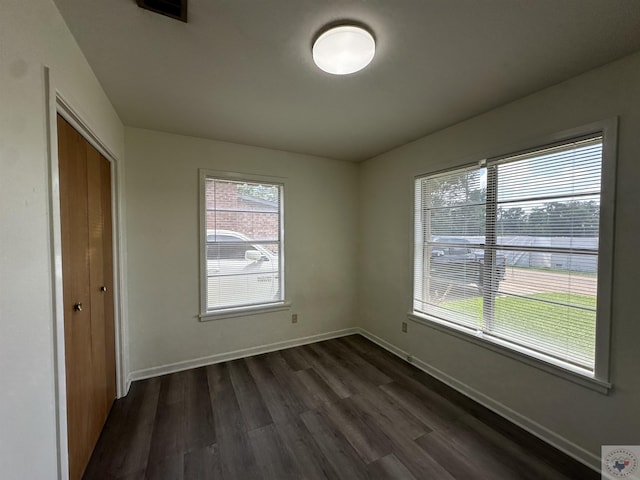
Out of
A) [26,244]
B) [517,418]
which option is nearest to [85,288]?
[26,244]

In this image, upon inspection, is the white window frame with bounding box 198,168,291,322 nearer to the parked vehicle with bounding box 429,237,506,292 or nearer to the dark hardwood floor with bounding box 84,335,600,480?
the dark hardwood floor with bounding box 84,335,600,480

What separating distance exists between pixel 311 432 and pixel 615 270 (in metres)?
2.22

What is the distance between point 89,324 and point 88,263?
1.31 feet

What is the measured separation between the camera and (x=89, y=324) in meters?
1.73

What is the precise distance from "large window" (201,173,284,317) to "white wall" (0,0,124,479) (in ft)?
5.73

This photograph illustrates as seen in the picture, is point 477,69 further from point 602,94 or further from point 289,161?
point 289,161

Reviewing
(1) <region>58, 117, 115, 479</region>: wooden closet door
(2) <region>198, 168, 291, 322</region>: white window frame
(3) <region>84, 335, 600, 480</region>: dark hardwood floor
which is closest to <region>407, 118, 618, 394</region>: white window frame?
(3) <region>84, 335, 600, 480</region>: dark hardwood floor

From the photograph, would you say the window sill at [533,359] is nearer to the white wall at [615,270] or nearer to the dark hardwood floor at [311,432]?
the white wall at [615,270]

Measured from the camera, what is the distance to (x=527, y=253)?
201 centimetres

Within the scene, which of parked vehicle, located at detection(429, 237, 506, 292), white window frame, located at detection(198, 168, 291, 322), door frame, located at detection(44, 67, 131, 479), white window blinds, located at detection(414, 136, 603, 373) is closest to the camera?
door frame, located at detection(44, 67, 131, 479)

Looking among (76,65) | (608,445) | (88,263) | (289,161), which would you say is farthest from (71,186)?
(608,445)

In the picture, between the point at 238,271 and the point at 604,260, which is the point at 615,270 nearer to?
the point at 604,260

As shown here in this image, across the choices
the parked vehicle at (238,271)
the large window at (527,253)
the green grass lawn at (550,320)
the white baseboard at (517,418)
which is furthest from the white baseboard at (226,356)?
the green grass lawn at (550,320)

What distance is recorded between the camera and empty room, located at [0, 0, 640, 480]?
3.91ft
